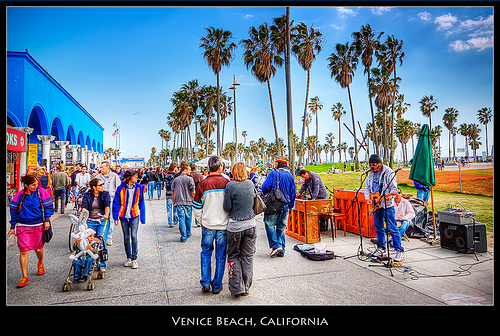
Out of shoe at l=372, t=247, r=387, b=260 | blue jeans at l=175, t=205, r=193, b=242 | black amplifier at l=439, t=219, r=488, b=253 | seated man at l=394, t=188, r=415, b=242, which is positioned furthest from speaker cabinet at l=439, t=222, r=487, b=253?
blue jeans at l=175, t=205, r=193, b=242

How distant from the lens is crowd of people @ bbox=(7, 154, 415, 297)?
4.14m

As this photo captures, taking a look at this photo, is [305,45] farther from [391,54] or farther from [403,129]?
[403,129]

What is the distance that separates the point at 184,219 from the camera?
Result: 749 centimetres

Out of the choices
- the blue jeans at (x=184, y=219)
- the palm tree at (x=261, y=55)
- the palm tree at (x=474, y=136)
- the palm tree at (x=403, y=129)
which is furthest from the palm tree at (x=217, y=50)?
the palm tree at (x=474, y=136)

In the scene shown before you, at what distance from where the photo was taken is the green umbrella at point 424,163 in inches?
245

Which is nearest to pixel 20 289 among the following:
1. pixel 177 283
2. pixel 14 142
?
pixel 177 283

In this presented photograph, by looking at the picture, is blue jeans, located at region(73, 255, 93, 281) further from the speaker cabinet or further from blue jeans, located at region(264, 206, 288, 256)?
the speaker cabinet

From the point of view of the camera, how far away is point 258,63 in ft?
75.0

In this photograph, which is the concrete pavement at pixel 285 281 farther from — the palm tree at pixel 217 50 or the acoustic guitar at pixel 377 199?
the palm tree at pixel 217 50

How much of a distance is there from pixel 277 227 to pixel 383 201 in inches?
82.7

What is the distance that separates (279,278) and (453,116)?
288 feet

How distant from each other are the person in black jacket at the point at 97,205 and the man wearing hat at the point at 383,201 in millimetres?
4969

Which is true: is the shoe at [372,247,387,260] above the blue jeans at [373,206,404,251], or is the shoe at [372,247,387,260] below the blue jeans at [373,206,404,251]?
below
